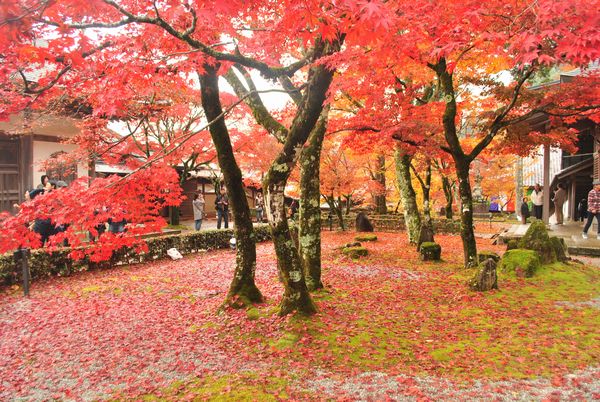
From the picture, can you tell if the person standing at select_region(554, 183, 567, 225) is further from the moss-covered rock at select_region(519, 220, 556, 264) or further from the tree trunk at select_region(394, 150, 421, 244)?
the moss-covered rock at select_region(519, 220, 556, 264)

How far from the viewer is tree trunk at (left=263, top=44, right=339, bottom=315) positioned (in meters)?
5.37

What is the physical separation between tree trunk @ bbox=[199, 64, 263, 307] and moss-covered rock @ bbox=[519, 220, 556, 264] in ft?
21.5

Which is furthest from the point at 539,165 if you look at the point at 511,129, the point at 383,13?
the point at 383,13

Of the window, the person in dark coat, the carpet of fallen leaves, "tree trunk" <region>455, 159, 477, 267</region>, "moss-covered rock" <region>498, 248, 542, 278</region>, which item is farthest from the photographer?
the person in dark coat

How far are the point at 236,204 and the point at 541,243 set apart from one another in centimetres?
716

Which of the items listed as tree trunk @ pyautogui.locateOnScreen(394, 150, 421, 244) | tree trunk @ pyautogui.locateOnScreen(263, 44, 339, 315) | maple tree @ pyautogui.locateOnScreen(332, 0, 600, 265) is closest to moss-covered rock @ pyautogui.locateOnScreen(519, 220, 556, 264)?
maple tree @ pyautogui.locateOnScreen(332, 0, 600, 265)

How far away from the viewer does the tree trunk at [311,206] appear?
6.99 meters

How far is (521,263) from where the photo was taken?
26.4 feet

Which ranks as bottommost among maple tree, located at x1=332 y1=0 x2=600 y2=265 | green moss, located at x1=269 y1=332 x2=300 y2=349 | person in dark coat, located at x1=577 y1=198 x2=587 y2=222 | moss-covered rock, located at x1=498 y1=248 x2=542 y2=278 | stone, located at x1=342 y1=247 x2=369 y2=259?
green moss, located at x1=269 y1=332 x2=300 y2=349

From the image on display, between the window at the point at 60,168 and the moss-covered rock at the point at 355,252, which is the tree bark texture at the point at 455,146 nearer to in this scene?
the moss-covered rock at the point at 355,252

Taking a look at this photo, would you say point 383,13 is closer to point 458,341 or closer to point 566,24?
point 566,24

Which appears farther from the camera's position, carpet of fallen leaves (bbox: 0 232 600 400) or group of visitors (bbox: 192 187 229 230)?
group of visitors (bbox: 192 187 229 230)

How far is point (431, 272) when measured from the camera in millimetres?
9594

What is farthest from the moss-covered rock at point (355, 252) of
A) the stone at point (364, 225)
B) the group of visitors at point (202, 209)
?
the stone at point (364, 225)
